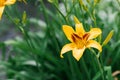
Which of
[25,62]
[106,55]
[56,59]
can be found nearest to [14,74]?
[25,62]

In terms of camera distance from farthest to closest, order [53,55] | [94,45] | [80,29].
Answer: [53,55], [80,29], [94,45]

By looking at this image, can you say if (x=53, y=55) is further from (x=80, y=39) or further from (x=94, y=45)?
(x=94, y=45)

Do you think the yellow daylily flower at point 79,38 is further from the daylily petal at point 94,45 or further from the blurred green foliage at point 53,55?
the blurred green foliage at point 53,55

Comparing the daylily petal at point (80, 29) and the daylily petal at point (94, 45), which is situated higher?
the daylily petal at point (80, 29)

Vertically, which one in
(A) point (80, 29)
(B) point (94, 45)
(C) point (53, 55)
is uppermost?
(C) point (53, 55)

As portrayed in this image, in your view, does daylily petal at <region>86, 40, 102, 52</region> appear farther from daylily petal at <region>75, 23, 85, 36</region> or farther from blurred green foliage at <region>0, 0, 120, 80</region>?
blurred green foliage at <region>0, 0, 120, 80</region>

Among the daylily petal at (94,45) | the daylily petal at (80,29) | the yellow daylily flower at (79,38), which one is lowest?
the daylily petal at (94,45)

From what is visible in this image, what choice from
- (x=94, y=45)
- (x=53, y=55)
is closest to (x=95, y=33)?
(x=94, y=45)

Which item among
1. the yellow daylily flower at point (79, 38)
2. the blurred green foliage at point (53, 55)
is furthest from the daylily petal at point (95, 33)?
the blurred green foliage at point (53, 55)
